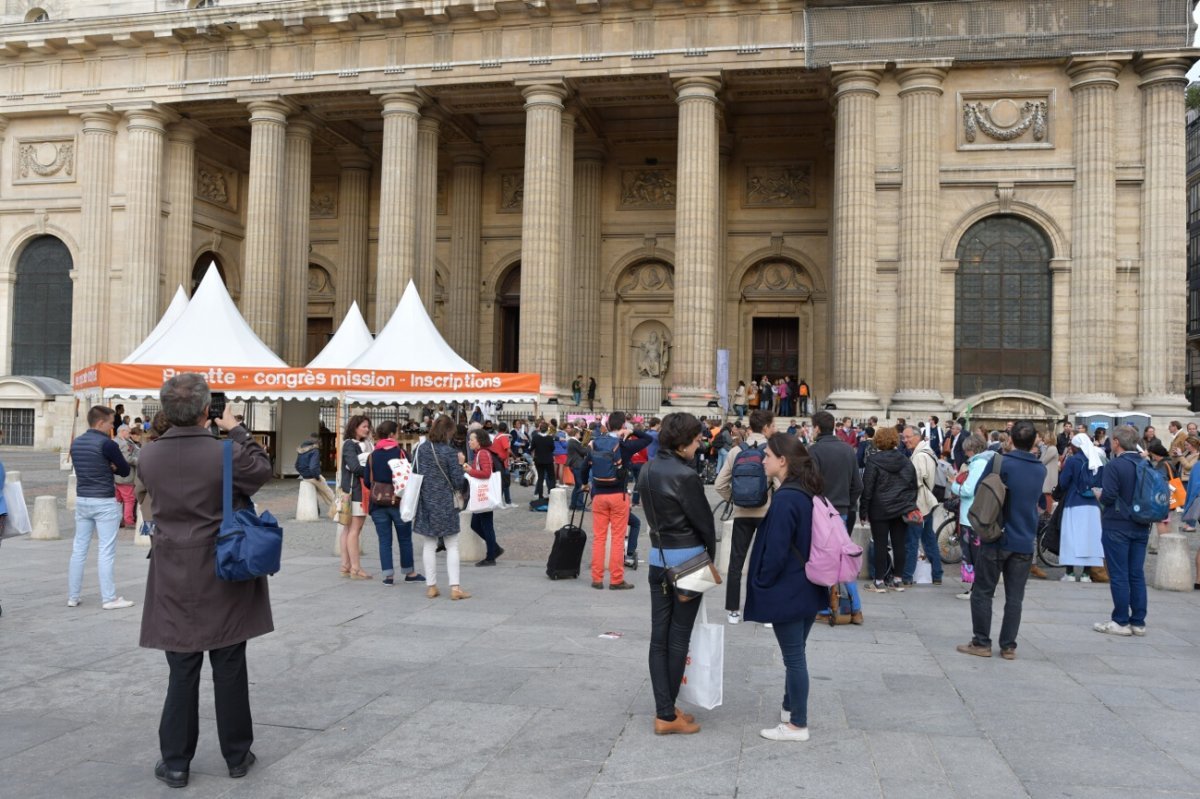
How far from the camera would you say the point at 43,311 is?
33.9m

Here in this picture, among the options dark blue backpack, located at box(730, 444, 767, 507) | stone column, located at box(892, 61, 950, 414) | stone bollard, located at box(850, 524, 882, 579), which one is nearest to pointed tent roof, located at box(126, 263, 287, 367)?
stone bollard, located at box(850, 524, 882, 579)

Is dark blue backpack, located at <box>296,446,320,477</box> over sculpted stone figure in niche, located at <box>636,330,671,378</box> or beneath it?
beneath

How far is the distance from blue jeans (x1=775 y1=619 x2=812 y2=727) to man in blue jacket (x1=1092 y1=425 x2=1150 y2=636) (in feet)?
14.8

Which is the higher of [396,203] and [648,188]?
[648,188]

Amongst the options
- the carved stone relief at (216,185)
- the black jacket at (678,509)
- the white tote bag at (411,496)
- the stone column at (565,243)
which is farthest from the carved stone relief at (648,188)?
the black jacket at (678,509)

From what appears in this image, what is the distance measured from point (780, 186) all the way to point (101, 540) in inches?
1140

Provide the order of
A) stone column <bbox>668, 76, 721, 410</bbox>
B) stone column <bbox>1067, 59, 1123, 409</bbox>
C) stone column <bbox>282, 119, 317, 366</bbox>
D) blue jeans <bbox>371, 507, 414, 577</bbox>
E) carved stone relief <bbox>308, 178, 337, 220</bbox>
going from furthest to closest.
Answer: carved stone relief <bbox>308, 178, 337, 220</bbox> → stone column <bbox>282, 119, 317, 366</bbox> → stone column <bbox>668, 76, 721, 410</bbox> → stone column <bbox>1067, 59, 1123, 409</bbox> → blue jeans <bbox>371, 507, 414, 577</bbox>

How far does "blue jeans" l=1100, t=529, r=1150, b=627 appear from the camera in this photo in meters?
8.61

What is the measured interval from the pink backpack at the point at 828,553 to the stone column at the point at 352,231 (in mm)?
32524

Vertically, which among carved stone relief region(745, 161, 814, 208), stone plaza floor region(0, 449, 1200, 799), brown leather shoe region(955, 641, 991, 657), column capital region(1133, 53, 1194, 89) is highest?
column capital region(1133, 53, 1194, 89)

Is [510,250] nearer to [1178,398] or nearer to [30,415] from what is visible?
[30,415]

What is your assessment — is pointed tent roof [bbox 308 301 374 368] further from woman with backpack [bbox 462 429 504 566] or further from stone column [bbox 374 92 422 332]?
woman with backpack [bbox 462 429 504 566]

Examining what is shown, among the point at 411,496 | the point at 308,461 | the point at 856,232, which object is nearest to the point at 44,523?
the point at 308,461

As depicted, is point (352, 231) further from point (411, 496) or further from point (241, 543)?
point (241, 543)
